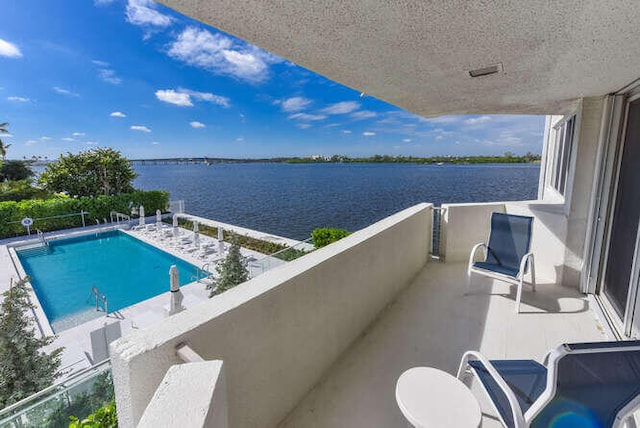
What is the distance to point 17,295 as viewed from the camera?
118 inches

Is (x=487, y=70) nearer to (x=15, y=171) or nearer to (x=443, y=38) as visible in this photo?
(x=443, y=38)

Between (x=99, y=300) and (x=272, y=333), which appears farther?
(x=99, y=300)

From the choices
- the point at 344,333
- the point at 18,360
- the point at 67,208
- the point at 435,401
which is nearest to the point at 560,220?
the point at 344,333

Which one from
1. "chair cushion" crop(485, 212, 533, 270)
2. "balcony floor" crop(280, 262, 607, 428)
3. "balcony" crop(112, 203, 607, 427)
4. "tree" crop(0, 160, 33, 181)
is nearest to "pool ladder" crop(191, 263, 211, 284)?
"balcony" crop(112, 203, 607, 427)

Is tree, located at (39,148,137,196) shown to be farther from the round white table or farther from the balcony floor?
the round white table

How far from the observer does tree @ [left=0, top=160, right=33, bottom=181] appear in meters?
24.0

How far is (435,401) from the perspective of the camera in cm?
131

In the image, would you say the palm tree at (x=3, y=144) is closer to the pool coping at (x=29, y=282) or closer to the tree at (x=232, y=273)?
the pool coping at (x=29, y=282)

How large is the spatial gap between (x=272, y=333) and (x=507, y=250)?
3.29 m

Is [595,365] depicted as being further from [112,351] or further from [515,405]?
[112,351]

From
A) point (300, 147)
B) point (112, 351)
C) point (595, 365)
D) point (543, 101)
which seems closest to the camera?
point (112, 351)

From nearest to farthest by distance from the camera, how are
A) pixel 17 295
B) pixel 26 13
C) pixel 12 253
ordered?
pixel 17 295 < pixel 12 253 < pixel 26 13

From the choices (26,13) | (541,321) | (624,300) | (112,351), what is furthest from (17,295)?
(26,13)

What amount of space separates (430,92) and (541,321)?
247 cm
